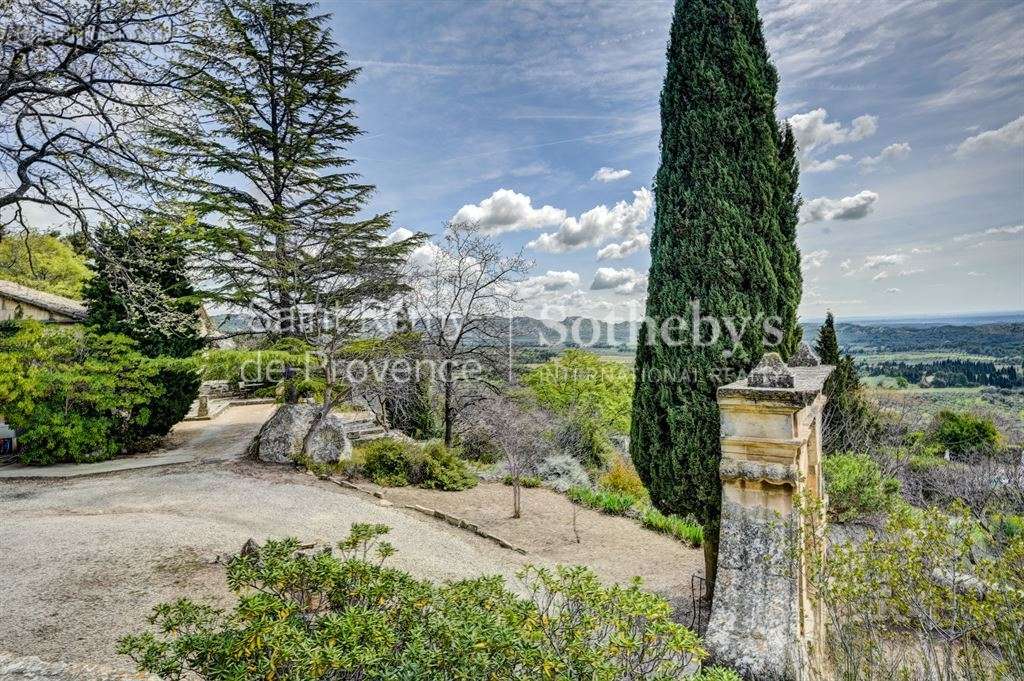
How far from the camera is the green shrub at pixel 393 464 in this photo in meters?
10.2

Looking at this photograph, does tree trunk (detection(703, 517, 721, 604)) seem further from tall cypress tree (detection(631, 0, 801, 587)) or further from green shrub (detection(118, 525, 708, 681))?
green shrub (detection(118, 525, 708, 681))

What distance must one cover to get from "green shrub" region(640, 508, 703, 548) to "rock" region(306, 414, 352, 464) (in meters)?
6.53

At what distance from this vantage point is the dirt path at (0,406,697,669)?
14.3ft

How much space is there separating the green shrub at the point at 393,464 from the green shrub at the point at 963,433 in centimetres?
1734

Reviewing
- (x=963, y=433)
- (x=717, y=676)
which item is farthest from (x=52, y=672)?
(x=963, y=433)

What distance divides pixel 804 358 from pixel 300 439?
1006cm

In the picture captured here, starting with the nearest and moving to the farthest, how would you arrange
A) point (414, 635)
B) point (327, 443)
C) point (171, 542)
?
point (414, 635)
point (171, 542)
point (327, 443)

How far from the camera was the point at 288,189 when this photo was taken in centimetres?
1322

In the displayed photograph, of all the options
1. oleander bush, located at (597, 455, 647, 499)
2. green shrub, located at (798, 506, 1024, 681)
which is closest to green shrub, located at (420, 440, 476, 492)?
oleander bush, located at (597, 455, 647, 499)

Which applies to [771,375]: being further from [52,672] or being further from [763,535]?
[52,672]

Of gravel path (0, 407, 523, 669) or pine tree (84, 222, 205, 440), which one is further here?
pine tree (84, 222, 205, 440)

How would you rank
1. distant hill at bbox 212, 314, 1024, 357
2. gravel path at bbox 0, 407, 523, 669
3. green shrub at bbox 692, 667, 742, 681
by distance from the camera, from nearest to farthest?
green shrub at bbox 692, 667, 742, 681 → gravel path at bbox 0, 407, 523, 669 → distant hill at bbox 212, 314, 1024, 357

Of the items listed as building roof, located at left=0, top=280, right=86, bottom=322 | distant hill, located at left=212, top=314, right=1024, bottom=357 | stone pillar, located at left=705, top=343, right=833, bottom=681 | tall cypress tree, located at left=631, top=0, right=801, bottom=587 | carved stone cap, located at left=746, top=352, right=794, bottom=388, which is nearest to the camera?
stone pillar, located at left=705, top=343, right=833, bottom=681

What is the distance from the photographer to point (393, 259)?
13844mm
